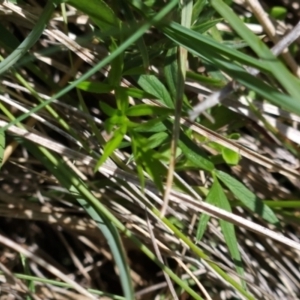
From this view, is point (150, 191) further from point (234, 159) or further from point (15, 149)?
point (15, 149)

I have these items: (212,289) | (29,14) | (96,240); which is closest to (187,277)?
(212,289)

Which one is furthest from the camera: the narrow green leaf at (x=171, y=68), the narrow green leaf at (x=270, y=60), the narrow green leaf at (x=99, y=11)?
the narrow green leaf at (x=171, y=68)

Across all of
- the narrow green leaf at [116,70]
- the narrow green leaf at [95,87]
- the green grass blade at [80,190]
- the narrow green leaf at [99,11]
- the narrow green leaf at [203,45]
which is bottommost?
the green grass blade at [80,190]

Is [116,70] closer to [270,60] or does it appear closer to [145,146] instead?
[145,146]

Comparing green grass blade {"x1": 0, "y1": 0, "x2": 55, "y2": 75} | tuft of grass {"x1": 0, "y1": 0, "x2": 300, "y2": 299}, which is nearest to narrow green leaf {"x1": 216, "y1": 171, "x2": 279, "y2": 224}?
tuft of grass {"x1": 0, "y1": 0, "x2": 300, "y2": 299}

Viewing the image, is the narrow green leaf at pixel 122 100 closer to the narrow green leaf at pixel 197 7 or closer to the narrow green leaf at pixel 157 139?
the narrow green leaf at pixel 157 139

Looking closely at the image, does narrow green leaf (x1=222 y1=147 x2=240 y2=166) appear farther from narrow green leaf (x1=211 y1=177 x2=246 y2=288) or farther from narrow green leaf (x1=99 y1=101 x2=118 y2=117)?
narrow green leaf (x1=99 y1=101 x2=118 y2=117)

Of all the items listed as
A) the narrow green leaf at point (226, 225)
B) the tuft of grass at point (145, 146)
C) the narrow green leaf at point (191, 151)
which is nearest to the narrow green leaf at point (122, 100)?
the tuft of grass at point (145, 146)
